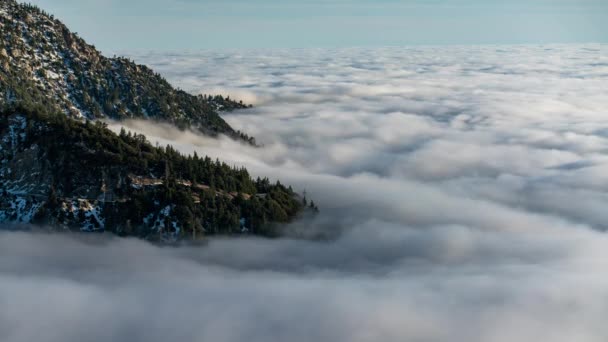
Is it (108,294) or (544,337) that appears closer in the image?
(544,337)

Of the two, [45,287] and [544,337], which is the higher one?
[45,287]

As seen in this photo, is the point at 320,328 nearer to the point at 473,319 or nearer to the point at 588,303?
the point at 473,319

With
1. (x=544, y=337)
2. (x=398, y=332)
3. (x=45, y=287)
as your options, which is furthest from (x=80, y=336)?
(x=544, y=337)

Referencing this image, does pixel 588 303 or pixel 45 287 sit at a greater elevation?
pixel 45 287

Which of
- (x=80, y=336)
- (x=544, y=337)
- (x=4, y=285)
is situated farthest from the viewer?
(x=4, y=285)

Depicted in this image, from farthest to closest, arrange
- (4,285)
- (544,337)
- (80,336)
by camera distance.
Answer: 1. (4,285)
2. (544,337)
3. (80,336)

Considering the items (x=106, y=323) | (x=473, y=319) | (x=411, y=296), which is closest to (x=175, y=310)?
(x=106, y=323)

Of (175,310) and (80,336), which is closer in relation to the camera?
(80,336)

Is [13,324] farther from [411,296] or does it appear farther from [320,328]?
[411,296]
